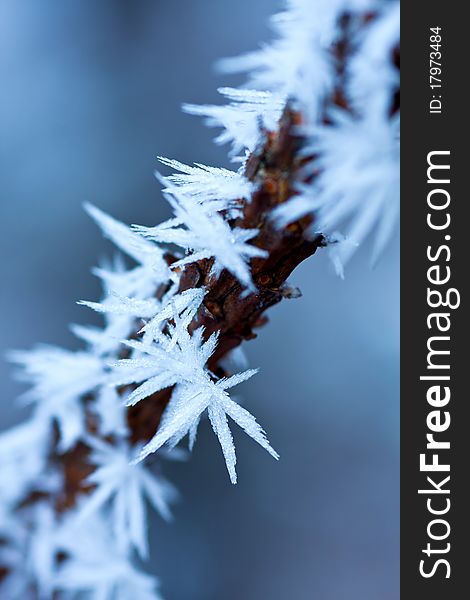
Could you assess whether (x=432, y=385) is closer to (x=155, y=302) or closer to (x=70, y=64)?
(x=155, y=302)

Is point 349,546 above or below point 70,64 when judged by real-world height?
below

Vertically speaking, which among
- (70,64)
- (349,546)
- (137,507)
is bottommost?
(137,507)

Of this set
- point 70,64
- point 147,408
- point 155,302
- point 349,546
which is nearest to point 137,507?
point 147,408

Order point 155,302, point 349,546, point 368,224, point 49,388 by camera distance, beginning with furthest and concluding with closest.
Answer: point 349,546
point 49,388
point 155,302
point 368,224

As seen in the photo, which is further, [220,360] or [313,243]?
[220,360]

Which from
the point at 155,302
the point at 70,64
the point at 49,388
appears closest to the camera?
the point at 155,302

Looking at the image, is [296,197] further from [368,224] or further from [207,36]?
[207,36]
